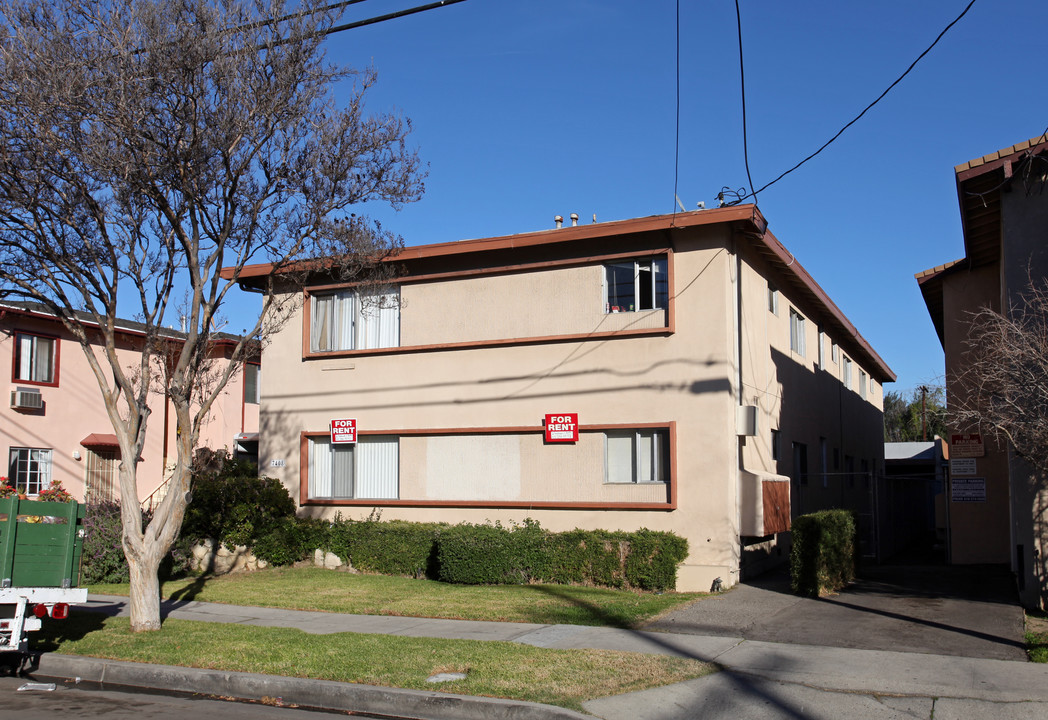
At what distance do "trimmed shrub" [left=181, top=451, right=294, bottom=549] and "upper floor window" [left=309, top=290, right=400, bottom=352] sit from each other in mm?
3127

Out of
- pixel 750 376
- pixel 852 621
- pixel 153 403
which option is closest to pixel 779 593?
pixel 852 621

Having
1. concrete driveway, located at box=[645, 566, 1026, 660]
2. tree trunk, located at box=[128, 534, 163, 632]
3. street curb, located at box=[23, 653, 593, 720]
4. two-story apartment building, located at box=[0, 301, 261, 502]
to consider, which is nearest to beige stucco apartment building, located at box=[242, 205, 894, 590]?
concrete driveway, located at box=[645, 566, 1026, 660]

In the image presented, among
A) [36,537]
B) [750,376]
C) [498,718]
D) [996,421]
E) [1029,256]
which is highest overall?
[1029,256]

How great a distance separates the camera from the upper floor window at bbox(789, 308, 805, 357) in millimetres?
19875

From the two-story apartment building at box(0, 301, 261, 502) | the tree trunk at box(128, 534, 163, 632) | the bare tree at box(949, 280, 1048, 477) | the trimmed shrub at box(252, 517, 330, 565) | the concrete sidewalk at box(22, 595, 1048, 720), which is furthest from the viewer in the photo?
the two-story apartment building at box(0, 301, 261, 502)

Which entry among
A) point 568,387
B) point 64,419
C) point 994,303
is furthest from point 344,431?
point 994,303

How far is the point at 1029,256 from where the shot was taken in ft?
40.2

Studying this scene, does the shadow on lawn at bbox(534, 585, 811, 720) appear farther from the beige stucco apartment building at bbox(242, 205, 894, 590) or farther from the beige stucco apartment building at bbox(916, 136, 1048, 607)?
the beige stucco apartment building at bbox(916, 136, 1048, 607)

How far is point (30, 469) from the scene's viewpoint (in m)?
24.9

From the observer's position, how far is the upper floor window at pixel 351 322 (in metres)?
18.3

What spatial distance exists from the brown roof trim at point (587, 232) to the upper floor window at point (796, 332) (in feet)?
16.0

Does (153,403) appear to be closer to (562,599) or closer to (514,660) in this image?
→ (562,599)

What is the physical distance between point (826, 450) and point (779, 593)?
367 inches

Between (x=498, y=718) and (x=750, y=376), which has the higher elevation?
(x=750, y=376)
